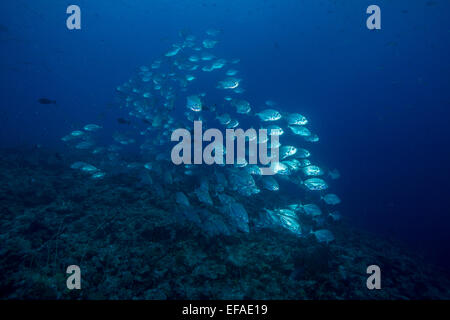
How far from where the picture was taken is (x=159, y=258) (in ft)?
15.4

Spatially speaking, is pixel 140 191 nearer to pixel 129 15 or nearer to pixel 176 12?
pixel 176 12

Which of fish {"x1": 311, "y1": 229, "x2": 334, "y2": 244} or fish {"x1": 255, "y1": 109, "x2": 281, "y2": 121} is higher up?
fish {"x1": 255, "y1": 109, "x2": 281, "y2": 121}

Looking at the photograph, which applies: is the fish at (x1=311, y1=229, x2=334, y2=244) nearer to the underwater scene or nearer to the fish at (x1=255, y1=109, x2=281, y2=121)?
the underwater scene

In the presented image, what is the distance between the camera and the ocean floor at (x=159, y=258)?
4.01 m

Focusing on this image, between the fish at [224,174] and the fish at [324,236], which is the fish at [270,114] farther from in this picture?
the fish at [324,236]

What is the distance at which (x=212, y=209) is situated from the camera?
7.10 meters

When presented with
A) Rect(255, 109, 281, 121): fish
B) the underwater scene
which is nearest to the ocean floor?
the underwater scene

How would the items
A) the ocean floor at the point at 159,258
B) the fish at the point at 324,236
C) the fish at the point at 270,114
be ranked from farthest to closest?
the fish at the point at 270,114
the fish at the point at 324,236
the ocean floor at the point at 159,258

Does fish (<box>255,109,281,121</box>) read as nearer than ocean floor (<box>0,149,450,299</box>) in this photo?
No

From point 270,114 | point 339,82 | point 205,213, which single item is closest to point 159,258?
point 205,213

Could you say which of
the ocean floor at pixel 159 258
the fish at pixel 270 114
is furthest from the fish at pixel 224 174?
the ocean floor at pixel 159 258

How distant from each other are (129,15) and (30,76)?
51376 millimetres

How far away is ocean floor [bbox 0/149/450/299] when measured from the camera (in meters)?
4.01
